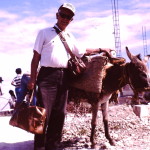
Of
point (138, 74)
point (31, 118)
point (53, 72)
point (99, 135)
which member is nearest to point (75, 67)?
point (53, 72)

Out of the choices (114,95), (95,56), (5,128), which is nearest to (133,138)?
(114,95)

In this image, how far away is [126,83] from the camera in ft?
20.5

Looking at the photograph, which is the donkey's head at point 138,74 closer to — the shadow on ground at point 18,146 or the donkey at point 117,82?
the donkey at point 117,82

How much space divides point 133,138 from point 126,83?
146cm

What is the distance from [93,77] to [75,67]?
610 mm

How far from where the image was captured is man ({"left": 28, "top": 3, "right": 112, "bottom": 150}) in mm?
5008

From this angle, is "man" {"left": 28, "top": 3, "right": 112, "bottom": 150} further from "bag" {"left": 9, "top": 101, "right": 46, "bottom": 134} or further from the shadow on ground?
the shadow on ground

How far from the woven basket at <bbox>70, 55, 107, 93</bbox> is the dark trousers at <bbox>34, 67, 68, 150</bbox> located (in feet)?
2.19

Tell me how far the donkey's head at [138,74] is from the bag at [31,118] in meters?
1.88

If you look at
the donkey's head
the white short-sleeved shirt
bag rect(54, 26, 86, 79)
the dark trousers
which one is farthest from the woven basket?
the white short-sleeved shirt

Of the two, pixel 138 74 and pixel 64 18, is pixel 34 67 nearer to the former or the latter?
pixel 64 18

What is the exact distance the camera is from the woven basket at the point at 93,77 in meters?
5.97

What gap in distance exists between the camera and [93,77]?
19.6ft

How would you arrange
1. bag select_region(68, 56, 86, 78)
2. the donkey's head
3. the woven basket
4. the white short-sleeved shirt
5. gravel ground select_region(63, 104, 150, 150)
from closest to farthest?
the white short-sleeved shirt
bag select_region(68, 56, 86, 78)
the donkey's head
the woven basket
gravel ground select_region(63, 104, 150, 150)
